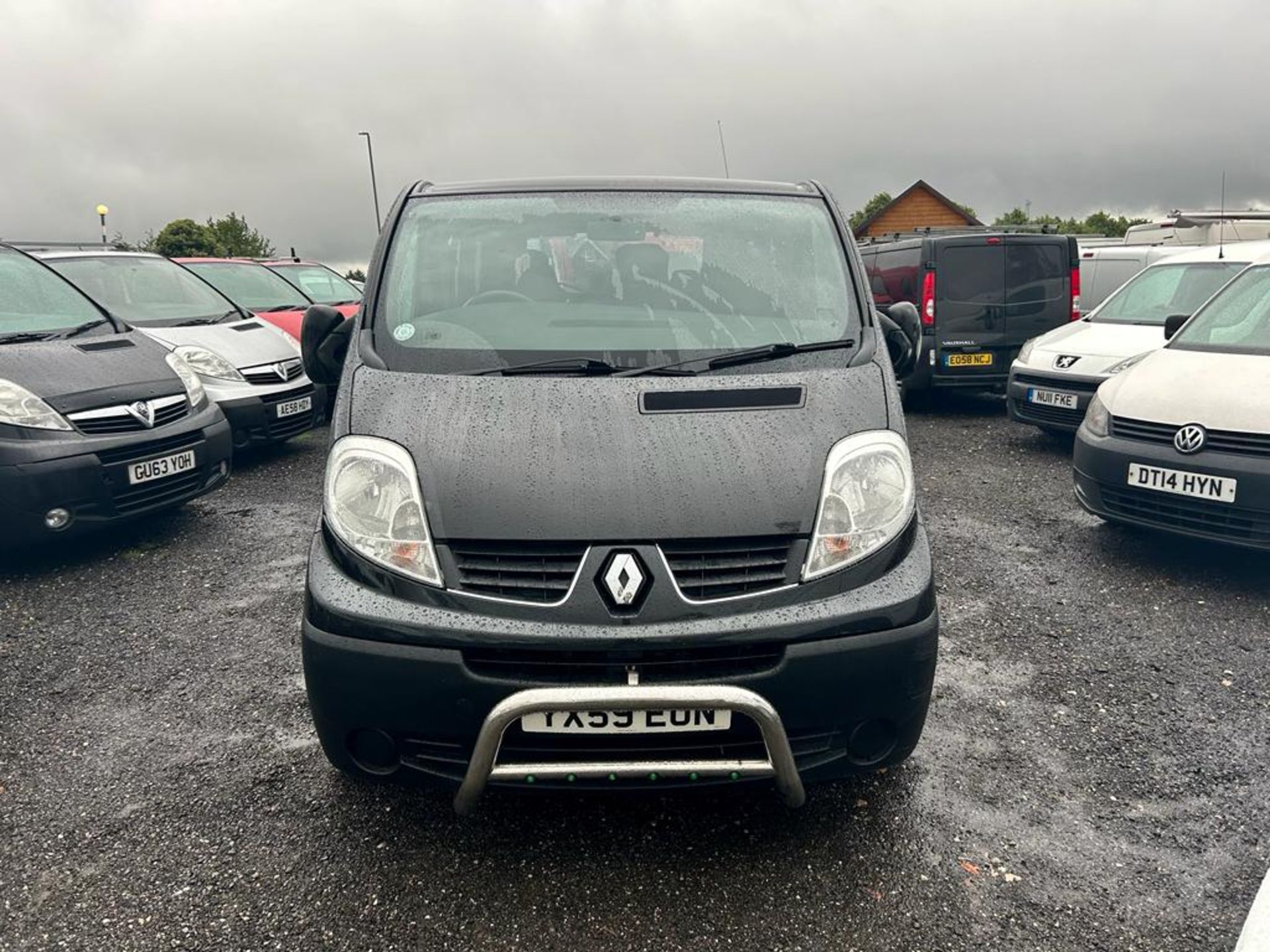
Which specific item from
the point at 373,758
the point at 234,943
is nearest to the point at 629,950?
the point at 373,758

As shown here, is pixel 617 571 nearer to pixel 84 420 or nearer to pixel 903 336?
pixel 903 336

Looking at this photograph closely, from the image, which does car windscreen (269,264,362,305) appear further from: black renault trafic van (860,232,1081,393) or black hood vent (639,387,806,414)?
black hood vent (639,387,806,414)

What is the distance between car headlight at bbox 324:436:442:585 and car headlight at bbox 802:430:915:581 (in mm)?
983

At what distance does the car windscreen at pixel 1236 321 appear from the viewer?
17.5 ft

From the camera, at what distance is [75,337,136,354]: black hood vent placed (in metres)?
5.44

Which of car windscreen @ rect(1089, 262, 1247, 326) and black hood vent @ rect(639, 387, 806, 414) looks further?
car windscreen @ rect(1089, 262, 1247, 326)

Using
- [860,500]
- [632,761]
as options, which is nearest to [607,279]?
[860,500]

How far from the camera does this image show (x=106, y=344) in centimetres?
559

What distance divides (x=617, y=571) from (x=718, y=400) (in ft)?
2.14

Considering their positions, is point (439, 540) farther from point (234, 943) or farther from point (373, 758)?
point (234, 943)

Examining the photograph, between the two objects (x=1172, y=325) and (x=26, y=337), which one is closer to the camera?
(x=26, y=337)

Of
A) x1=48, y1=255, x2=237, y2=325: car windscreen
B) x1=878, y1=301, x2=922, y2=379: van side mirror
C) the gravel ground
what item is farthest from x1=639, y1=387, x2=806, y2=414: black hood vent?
x1=48, y1=255, x2=237, y2=325: car windscreen

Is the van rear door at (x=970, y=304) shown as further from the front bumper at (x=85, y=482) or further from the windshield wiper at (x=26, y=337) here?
the windshield wiper at (x=26, y=337)

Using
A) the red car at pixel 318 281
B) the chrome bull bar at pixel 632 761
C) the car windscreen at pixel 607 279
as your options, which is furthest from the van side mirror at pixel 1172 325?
the red car at pixel 318 281
